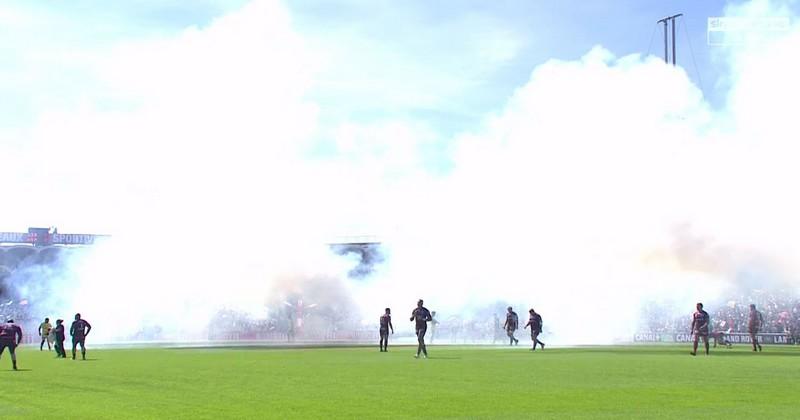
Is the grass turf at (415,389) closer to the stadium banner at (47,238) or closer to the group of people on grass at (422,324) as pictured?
the group of people on grass at (422,324)

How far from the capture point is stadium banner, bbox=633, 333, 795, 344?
47438 mm

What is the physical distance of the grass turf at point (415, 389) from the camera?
1511cm

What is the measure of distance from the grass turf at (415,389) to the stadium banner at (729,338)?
20.4 m

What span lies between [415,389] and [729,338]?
110ft

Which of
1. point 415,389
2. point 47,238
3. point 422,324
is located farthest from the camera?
point 47,238

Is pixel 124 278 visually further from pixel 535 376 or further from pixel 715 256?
pixel 535 376

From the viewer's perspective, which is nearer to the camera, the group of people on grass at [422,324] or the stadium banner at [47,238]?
the group of people on grass at [422,324]

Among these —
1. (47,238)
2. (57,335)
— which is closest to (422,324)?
(57,335)

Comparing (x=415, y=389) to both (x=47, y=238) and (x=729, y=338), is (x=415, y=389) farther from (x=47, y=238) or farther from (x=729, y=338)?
(x=47, y=238)

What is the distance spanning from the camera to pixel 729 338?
48.3m

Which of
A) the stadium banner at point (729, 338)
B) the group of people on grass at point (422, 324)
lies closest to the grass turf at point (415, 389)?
the group of people on grass at point (422, 324)

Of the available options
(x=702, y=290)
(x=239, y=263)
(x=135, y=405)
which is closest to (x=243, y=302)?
(x=239, y=263)

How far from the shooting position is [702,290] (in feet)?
171

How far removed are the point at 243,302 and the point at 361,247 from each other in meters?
9.13
